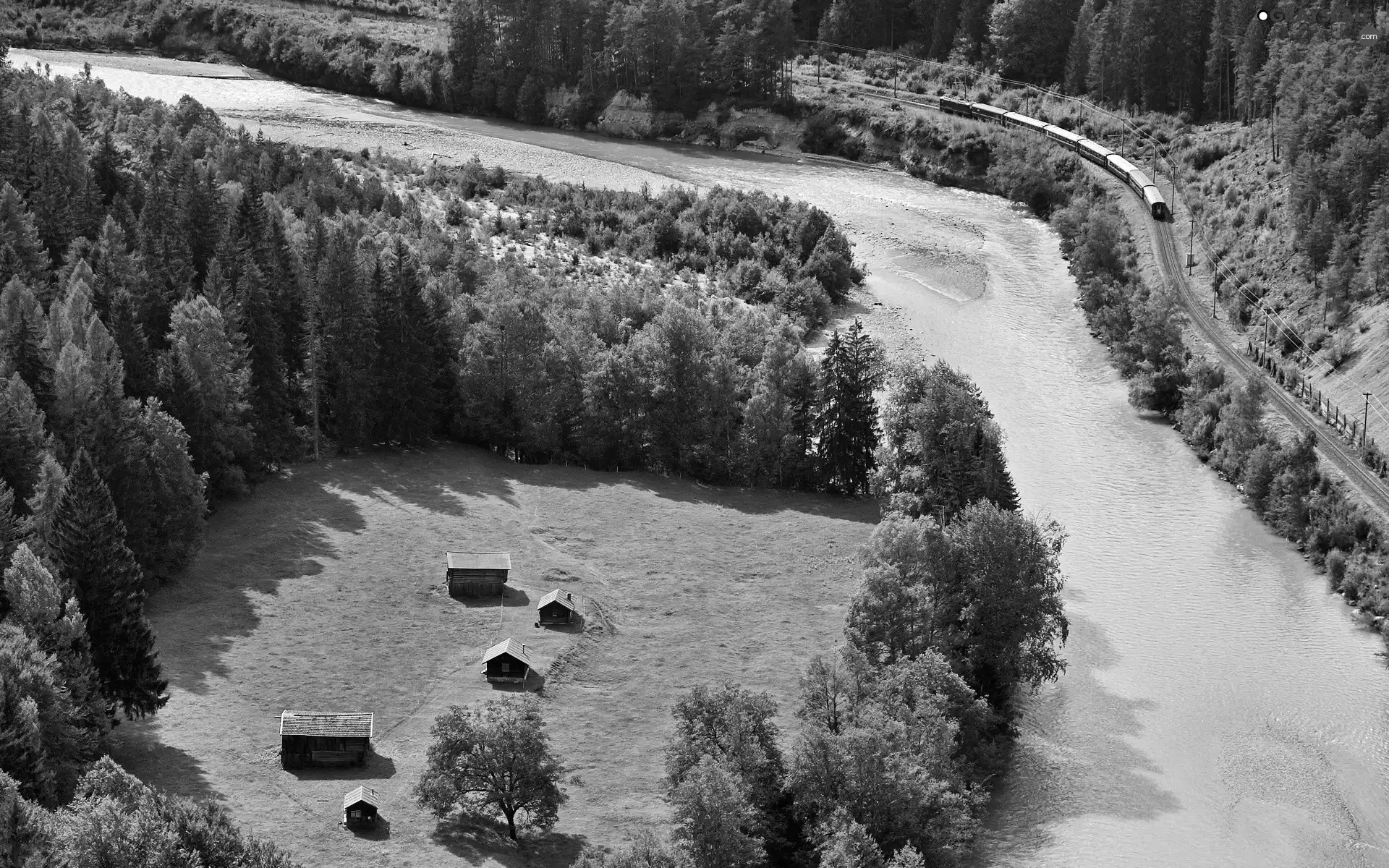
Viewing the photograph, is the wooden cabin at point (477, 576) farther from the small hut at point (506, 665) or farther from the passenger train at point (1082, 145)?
the passenger train at point (1082, 145)

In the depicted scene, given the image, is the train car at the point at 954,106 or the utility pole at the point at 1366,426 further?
the train car at the point at 954,106

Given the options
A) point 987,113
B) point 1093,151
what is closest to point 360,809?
point 1093,151

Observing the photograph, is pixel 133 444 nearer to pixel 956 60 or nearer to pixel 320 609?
pixel 320 609

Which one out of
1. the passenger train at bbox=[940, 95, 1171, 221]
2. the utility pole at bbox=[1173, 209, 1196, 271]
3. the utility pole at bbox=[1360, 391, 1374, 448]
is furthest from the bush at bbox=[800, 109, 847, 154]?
the utility pole at bbox=[1360, 391, 1374, 448]

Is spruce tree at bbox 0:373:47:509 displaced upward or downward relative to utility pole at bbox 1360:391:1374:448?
downward

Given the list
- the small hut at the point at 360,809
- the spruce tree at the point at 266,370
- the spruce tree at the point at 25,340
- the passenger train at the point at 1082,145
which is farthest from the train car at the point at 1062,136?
the small hut at the point at 360,809

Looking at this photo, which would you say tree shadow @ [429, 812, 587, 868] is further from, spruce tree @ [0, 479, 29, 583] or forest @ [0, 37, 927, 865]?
spruce tree @ [0, 479, 29, 583]

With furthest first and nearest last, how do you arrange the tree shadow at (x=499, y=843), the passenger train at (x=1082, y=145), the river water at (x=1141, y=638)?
the passenger train at (x=1082, y=145)
the river water at (x=1141, y=638)
the tree shadow at (x=499, y=843)

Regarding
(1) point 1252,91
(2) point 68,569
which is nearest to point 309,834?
(2) point 68,569
